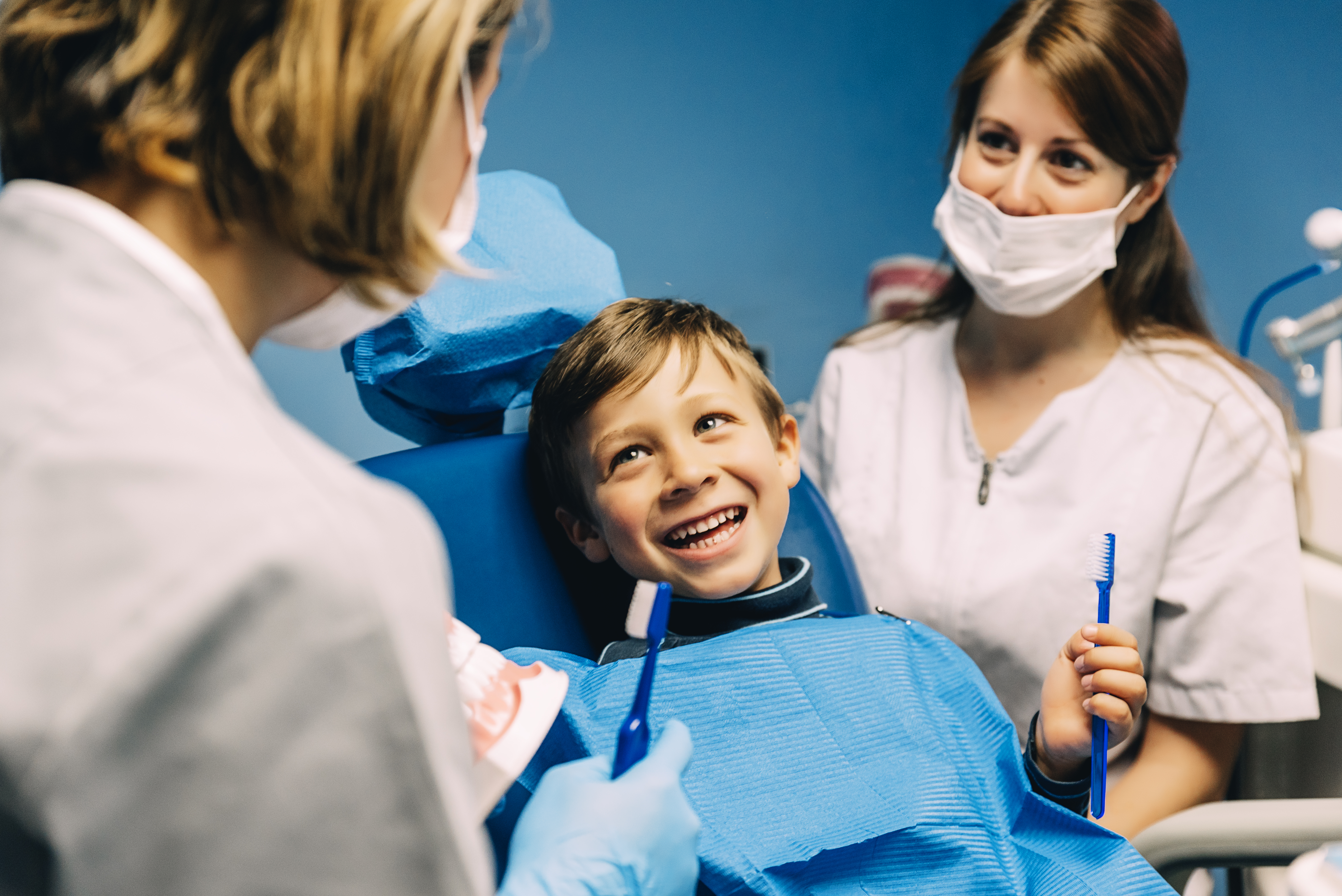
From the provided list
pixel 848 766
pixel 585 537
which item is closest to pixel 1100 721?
pixel 848 766

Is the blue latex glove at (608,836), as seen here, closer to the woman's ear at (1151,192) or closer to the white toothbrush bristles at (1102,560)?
the white toothbrush bristles at (1102,560)

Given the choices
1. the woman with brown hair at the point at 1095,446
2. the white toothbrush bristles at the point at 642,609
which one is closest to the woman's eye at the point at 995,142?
the woman with brown hair at the point at 1095,446

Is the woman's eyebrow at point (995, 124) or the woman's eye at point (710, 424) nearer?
the woman's eye at point (710, 424)

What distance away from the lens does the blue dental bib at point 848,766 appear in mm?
987

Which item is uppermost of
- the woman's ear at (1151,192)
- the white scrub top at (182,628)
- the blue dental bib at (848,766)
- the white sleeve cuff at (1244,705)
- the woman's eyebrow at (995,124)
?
the woman's eyebrow at (995,124)

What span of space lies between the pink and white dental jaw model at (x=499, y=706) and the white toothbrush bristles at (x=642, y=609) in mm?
75

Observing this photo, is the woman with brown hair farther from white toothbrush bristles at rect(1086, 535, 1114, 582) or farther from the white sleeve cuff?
white toothbrush bristles at rect(1086, 535, 1114, 582)

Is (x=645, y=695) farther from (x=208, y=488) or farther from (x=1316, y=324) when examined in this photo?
(x=1316, y=324)

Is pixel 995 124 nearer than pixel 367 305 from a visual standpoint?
No

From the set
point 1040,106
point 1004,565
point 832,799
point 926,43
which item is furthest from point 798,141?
point 832,799

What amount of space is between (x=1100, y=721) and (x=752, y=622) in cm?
39

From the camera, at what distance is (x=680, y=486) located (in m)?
1.17

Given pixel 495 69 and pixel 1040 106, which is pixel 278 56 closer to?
pixel 495 69

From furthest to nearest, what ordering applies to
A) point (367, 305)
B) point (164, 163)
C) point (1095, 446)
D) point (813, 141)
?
1. point (813, 141)
2. point (1095, 446)
3. point (367, 305)
4. point (164, 163)
